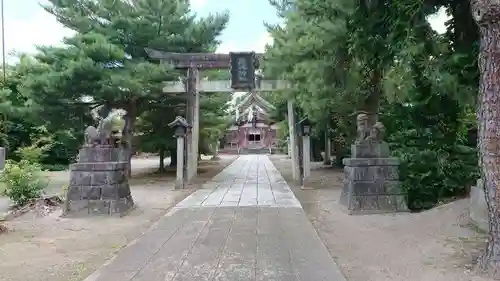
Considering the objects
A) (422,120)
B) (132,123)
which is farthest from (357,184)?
(132,123)

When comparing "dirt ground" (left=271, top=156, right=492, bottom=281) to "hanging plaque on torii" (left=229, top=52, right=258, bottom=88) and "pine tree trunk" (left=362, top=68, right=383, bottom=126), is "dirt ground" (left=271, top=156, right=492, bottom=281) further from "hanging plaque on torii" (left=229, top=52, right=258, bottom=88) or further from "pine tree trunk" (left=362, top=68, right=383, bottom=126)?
"hanging plaque on torii" (left=229, top=52, right=258, bottom=88)

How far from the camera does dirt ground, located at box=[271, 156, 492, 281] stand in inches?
163

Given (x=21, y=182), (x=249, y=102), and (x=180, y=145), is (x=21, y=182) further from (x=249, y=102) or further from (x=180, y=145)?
(x=249, y=102)

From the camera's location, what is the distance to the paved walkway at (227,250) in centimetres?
398

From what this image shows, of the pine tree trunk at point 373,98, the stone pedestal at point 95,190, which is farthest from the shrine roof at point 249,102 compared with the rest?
the stone pedestal at point 95,190

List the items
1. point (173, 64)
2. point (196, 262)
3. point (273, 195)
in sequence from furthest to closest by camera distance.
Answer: point (173, 64) → point (273, 195) → point (196, 262)

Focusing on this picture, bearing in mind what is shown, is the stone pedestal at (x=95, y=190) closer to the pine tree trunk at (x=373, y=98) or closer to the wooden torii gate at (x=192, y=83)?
the wooden torii gate at (x=192, y=83)

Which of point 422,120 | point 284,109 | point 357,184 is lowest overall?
point 357,184

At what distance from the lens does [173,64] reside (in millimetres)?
13789

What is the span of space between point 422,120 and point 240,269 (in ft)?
18.7

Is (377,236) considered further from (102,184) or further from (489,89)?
(102,184)

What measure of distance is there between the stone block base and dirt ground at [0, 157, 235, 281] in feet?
11.7

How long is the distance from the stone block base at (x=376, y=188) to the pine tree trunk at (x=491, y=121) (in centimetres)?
370

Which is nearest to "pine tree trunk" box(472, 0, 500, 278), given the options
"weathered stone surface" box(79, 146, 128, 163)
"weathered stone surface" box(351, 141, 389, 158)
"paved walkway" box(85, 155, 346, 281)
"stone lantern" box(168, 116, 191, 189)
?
"paved walkway" box(85, 155, 346, 281)
